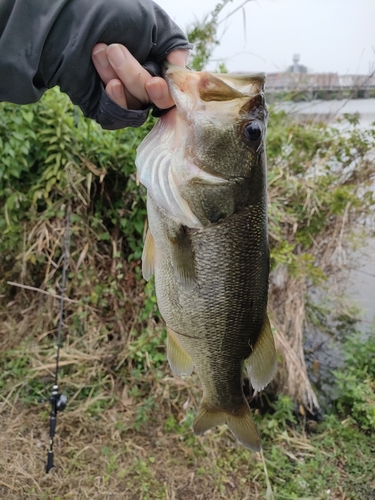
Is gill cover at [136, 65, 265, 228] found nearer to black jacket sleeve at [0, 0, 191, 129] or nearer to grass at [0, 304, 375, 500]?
black jacket sleeve at [0, 0, 191, 129]

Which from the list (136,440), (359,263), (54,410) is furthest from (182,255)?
(359,263)

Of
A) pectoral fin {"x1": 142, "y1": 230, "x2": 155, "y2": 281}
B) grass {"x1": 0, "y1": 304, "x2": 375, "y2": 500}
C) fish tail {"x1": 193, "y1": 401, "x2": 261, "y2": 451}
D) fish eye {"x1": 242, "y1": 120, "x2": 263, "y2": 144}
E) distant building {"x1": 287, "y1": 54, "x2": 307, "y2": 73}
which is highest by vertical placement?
distant building {"x1": 287, "y1": 54, "x2": 307, "y2": 73}

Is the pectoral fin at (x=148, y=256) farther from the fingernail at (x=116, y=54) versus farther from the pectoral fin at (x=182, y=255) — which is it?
the fingernail at (x=116, y=54)

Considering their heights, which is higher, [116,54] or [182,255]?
[116,54]

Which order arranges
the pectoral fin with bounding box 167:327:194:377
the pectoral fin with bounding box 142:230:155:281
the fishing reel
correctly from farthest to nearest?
the fishing reel < the pectoral fin with bounding box 167:327:194:377 < the pectoral fin with bounding box 142:230:155:281

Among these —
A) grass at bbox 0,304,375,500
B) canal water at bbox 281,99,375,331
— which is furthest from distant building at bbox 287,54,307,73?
grass at bbox 0,304,375,500

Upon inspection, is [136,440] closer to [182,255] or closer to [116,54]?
[182,255]

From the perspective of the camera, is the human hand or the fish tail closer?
the human hand

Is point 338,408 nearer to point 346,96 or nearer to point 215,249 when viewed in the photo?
point 215,249
